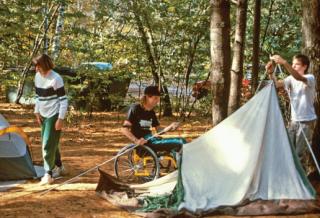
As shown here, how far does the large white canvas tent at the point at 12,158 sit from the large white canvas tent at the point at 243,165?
66.7 inches

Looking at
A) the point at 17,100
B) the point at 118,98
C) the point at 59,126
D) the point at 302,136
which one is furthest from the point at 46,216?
the point at 17,100

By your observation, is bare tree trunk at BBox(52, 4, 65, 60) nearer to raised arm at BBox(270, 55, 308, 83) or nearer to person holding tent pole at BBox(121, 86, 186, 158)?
person holding tent pole at BBox(121, 86, 186, 158)

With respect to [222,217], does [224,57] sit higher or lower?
higher

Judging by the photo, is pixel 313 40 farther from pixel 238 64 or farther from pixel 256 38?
pixel 256 38

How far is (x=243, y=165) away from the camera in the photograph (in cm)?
507

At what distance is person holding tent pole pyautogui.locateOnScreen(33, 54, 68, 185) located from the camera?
236 inches

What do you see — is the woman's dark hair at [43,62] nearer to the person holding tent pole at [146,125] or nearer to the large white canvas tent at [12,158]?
the large white canvas tent at [12,158]

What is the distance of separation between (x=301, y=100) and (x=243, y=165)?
1.11 metres

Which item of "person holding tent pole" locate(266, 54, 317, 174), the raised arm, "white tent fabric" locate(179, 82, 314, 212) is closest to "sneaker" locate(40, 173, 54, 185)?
"white tent fabric" locate(179, 82, 314, 212)

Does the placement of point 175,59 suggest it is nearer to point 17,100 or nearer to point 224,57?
point 17,100

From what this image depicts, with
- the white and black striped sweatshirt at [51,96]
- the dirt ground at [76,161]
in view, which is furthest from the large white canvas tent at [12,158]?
the white and black striped sweatshirt at [51,96]

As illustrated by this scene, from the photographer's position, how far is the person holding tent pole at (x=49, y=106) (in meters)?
6.00

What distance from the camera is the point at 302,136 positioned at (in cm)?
560

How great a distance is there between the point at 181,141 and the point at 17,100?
10506 mm
